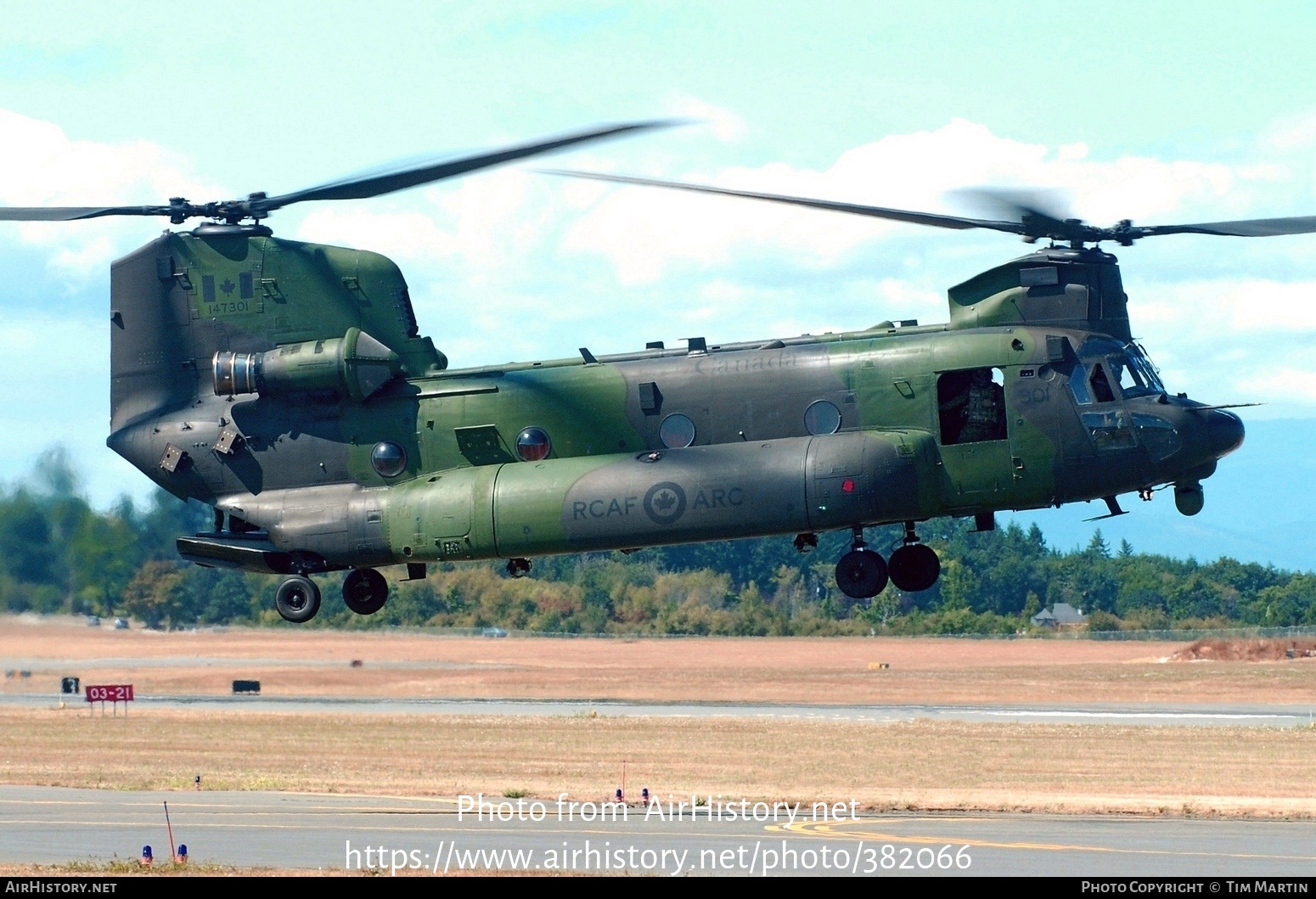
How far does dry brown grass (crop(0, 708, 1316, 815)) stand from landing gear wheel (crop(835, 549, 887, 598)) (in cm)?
1555

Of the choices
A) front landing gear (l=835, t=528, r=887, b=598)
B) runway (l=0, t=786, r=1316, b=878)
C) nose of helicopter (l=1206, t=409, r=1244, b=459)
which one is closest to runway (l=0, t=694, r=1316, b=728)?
runway (l=0, t=786, r=1316, b=878)

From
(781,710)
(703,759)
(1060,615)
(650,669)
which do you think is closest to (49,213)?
(703,759)

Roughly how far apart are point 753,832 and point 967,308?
12.0 m

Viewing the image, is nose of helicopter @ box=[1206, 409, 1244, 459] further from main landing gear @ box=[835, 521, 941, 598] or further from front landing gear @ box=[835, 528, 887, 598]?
front landing gear @ box=[835, 528, 887, 598]

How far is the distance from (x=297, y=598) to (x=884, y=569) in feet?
27.0

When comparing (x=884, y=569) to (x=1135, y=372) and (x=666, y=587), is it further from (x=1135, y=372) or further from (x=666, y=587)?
(x=666, y=587)

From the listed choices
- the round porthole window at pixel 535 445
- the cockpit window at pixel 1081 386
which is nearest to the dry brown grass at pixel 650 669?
the round porthole window at pixel 535 445

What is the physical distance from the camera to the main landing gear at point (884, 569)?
78.2ft

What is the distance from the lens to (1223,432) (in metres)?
23.0

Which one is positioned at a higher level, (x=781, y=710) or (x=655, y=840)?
(x=655, y=840)

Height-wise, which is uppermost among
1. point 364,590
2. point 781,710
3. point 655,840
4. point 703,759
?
point 364,590

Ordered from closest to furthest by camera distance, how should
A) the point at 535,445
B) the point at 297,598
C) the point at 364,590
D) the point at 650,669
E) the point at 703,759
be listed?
the point at 535,445, the point at 297,598, the point at 364,590, the point at 703,759, the point at 650,669

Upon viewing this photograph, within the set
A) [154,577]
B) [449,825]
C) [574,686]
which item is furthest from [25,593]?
[574,686]

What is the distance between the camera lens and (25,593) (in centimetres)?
4472
